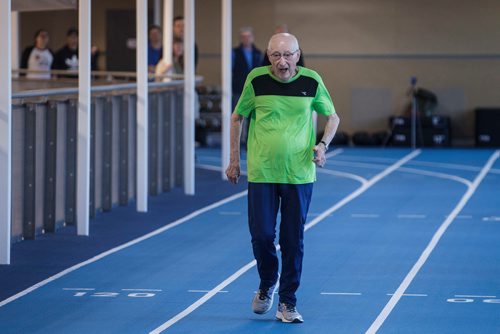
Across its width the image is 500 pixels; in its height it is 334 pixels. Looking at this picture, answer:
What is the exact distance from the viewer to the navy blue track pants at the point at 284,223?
30.3 ft

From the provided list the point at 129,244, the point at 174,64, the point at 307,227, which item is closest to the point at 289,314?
the point at 129,244

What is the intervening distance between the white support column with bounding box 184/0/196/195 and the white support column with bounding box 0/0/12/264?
19.8 ft

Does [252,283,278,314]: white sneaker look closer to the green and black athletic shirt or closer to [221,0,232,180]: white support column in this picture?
the green and black athletic shirt

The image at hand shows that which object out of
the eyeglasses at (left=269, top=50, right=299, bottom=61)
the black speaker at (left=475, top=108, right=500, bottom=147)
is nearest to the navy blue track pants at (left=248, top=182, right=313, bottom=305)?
the eyeglasses at (left=269, top=50, right=299, bottom=61)

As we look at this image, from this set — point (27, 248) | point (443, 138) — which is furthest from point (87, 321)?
point (443, 138)

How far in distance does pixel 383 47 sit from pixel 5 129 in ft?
59.3

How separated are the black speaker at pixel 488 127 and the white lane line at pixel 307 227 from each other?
1863 mm

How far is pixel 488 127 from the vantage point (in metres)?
27.6

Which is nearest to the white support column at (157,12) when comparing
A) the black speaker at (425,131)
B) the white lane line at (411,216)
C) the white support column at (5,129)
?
the black speaker at (425,131)

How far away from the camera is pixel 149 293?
1041 centimetres

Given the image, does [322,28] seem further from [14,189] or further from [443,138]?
[14,189]

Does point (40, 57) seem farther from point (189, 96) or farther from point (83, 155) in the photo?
point (83, 155)

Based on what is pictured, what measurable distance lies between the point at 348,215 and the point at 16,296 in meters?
6.22

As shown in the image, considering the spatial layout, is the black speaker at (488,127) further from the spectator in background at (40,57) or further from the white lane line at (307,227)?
the spectator in background at (40,57)
